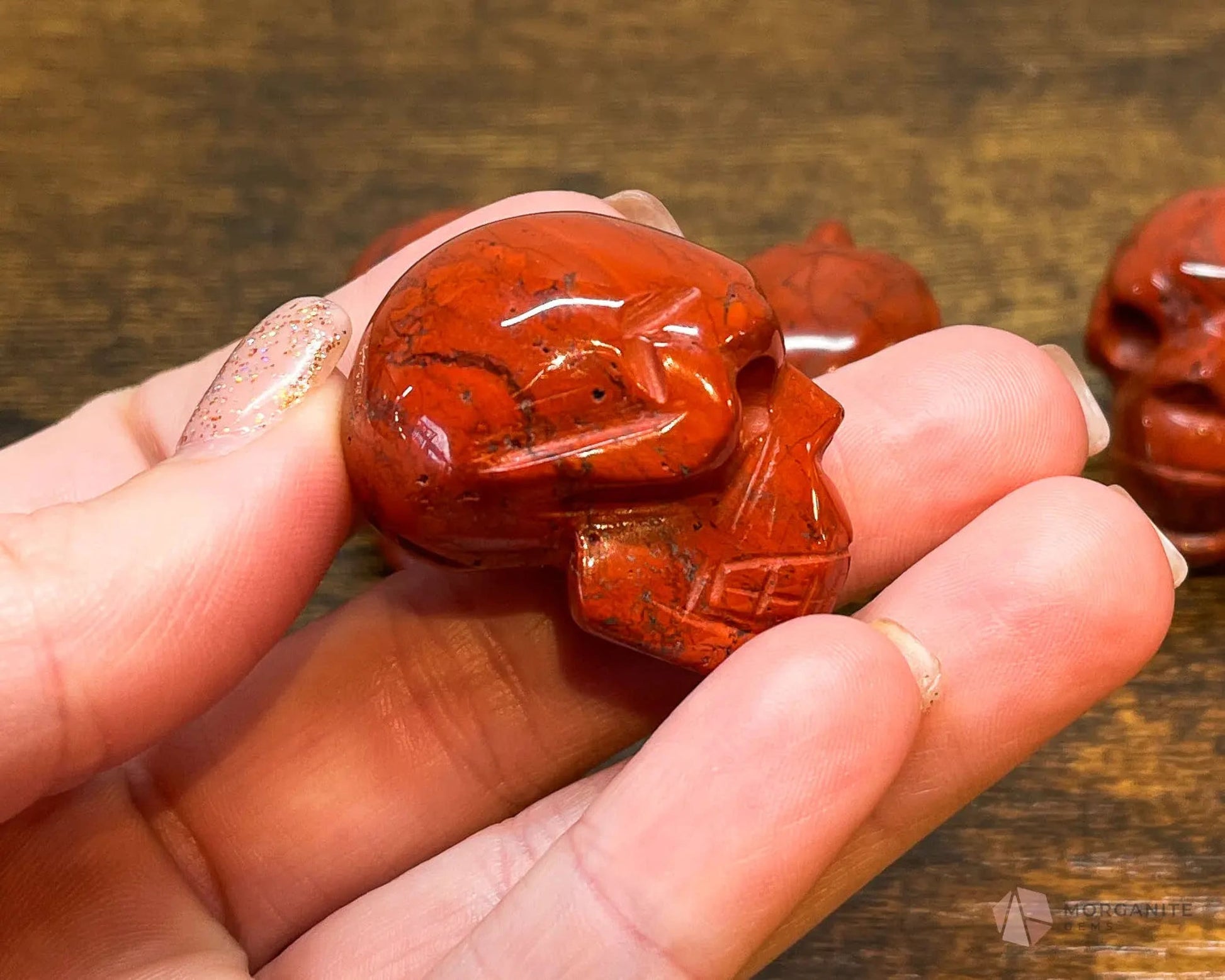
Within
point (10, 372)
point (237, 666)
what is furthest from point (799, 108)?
point (237, 666)


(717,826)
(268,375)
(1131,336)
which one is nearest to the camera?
(717,826)

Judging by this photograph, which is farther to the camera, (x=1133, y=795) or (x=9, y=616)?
(x=1133, y=795)

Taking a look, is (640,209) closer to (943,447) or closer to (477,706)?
(943,447)

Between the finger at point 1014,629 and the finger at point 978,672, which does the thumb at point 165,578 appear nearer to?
the finger at point 978,672

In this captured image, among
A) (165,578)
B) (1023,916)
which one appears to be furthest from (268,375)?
(1023,916)

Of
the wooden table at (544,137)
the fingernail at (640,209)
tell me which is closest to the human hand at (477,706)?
the fingernail at (640,209)

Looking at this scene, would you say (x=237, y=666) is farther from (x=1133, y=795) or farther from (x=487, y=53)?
(x=487, y=53)

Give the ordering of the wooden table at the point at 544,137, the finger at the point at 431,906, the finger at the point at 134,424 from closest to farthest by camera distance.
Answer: the finger at the point at 431,906, the finger at the point at 134,424, the wooden table at the point at 544,137
